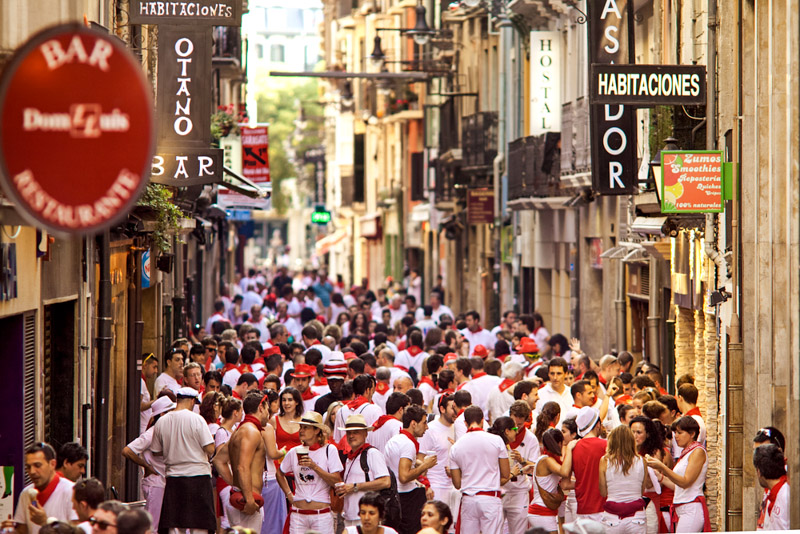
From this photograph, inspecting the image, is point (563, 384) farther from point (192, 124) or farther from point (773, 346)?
point (192, 124)

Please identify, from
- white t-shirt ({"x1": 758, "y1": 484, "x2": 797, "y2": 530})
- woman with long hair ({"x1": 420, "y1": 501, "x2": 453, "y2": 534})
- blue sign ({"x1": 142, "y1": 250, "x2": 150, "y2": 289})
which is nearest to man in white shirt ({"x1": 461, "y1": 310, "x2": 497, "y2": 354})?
blue sign ({"x1": 142, "y1": 250, "x2": 150, "y2": 289})

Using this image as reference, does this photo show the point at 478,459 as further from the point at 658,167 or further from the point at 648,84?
the point at 658,167

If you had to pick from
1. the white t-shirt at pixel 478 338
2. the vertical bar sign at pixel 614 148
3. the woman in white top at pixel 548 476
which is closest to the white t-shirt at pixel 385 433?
the woman in white top at pixel 548 476

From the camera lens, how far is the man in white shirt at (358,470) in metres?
12.2

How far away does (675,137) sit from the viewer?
691 inches

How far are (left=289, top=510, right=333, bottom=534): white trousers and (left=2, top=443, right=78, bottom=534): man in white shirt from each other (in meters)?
3.31

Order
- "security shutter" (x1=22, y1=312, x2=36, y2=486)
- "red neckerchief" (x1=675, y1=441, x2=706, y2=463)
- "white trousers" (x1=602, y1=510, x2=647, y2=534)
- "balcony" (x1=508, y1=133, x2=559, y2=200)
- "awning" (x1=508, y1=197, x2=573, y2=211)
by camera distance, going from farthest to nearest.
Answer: "balcony" (x1=508, y1=133, x2=559, y2=200) → "awning" (x1=508, y1=197, x2=573, y2=211) → "red neckerchief" (x1=675, y1=441, x2=706, y2=463) → "white trousers" (x1=602, y1=510, x2=647, y2=534) → "security shutter" (x1=22, y1=312, x2=36, y2=486)

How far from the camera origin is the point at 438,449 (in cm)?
1349

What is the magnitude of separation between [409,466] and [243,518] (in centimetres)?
157

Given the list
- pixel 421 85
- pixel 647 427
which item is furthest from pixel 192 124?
pixel 421 85

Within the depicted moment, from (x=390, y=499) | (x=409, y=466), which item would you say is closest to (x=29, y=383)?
(x=390, y=499)

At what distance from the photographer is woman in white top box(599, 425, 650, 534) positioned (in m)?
11.9

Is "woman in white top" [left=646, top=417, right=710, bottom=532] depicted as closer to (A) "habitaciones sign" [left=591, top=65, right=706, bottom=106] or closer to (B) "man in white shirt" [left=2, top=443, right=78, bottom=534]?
(A) "habitaciones sign" [left=591, top=65, right=706, bottom=106]

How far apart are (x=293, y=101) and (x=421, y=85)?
1606 inches
